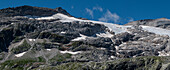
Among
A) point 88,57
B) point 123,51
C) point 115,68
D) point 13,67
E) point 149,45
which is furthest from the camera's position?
point 149,45

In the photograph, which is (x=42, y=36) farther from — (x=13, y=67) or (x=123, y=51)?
(x=123, y=51)

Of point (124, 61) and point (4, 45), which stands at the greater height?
point (4, 45)

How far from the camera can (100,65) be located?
345 feet

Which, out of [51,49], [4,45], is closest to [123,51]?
[51,49]

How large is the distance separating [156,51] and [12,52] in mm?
113864

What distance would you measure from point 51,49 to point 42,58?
1734 cm

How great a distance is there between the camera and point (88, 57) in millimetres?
154625

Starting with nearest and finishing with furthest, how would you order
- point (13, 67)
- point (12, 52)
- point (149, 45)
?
point (13, 67) → point (12, 52) → point (149, 45)

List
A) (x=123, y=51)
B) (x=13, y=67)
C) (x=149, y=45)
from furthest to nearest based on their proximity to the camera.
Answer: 1. (x=149, y=45)
2. (x=123, y=51)
3. (x=13, y=67)

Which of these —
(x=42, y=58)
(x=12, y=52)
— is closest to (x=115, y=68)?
(x=42, y=58)

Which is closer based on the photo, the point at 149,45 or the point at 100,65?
the point at 100,65

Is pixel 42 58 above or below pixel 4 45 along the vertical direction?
below

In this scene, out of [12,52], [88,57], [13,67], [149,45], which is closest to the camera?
[13,67]

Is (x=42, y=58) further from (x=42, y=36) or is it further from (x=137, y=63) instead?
(x=137, y=63)
